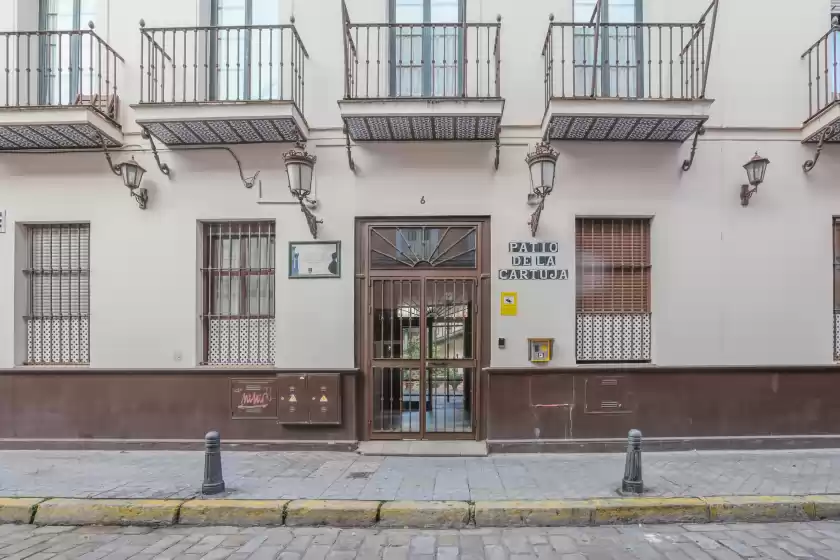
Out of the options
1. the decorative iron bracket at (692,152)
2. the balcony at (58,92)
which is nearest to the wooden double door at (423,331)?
the decorative iron bracket at (692,152)

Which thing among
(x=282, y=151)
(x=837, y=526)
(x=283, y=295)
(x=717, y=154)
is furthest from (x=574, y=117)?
(x=837, y=526)

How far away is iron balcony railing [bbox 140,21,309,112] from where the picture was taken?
6977mm

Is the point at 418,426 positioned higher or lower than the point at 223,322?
lower

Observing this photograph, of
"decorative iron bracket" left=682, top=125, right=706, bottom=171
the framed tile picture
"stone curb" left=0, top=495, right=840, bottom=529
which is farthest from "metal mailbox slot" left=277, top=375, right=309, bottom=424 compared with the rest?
"decorative iron bracket" left=682, top=125, right=706, bottom=171

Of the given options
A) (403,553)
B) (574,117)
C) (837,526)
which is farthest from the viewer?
(574,117)

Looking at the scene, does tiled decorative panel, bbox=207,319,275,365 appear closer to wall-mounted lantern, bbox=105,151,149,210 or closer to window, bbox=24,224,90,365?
window, bbox=24,224,90,365

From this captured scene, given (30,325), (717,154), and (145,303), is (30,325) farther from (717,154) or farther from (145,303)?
(717,154)

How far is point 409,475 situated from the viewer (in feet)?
19.4

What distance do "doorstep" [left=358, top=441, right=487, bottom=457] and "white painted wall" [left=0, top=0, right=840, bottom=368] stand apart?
1.26m

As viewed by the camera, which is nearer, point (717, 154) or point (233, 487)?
point (233, 487)

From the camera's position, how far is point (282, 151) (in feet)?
23.5

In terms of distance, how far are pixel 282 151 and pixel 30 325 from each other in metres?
4.91

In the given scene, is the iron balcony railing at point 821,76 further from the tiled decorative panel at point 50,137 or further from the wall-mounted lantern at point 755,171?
the tiled decorative panel at point 50,137

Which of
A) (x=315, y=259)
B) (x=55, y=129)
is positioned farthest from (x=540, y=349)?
(x=55, y=129)
